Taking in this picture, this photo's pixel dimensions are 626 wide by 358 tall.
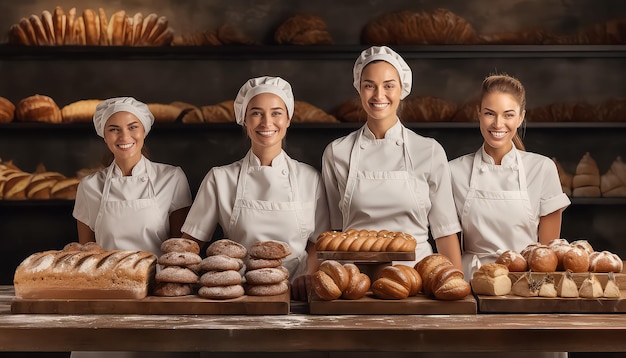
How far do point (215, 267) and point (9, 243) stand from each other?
2695mm

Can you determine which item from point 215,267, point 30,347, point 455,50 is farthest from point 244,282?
point 455,50

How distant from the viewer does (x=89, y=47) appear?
4.06m

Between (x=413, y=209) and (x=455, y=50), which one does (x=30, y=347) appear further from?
(x=455, y=50)

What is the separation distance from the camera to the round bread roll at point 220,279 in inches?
82.4

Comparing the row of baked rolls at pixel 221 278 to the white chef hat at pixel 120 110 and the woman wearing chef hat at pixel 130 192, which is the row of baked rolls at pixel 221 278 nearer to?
the woman wearing chef hat at pixel 130 192

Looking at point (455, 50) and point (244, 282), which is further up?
point (455, 50)

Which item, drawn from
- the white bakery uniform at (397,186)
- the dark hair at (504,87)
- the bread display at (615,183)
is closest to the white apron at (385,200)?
the white bakery uniform at (397,186)

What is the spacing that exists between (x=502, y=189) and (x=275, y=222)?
3.00ft

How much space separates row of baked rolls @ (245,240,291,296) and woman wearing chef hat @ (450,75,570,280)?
3.27 feet

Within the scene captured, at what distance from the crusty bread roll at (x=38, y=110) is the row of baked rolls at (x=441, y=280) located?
2591 millimetres

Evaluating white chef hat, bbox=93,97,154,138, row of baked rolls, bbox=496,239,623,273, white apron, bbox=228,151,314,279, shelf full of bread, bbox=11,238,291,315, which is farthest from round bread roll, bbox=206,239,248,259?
white chef hat, bbox=93,97,154,138

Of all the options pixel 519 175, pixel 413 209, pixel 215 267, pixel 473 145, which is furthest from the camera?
pixel 473 145

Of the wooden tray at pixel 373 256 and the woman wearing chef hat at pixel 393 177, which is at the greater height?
the woman wearing chef hat at pixel 393 177

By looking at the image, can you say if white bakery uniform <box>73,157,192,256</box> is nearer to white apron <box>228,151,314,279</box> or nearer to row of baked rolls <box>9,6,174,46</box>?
white apron <box>228,151,314,279</box>
